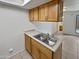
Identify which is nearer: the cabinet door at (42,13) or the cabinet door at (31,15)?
the cabinet door at (42,13)

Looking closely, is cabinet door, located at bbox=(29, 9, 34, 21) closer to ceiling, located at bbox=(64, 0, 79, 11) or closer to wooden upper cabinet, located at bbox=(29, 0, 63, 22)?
wooden upper cabinet, located at bbox=(29, 0, 63, 22)

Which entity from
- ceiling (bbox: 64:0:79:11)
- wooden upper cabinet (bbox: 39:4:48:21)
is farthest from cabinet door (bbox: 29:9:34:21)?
ceiling (bbox: 64:0:79:11)

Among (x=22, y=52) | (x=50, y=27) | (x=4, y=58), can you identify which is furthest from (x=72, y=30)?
(x=4, y=58)

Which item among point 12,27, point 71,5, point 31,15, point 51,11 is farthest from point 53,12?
point 71,5

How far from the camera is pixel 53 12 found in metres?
2.05

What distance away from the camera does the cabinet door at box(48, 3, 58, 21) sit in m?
1.97

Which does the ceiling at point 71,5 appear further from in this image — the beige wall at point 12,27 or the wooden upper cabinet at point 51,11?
the beige wall at point 12,27

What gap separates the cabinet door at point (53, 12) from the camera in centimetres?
197

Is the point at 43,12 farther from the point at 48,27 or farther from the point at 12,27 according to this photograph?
the point at 12,27

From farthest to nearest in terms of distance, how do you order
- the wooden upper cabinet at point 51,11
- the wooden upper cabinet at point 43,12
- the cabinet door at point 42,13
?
the cabinet door at point 42,13, the wooden upper cabinet at point 43,12, the wooden upper cabinet at point 51,11

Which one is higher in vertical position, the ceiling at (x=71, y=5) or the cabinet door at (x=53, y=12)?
the ceiling at (x=71, y=5)

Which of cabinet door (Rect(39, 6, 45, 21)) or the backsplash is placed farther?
the backsplash

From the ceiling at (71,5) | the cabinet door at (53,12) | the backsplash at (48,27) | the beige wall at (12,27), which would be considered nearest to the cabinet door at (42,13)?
the cabinet door at (53,12)

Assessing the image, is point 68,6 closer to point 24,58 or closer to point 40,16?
point 40,16
